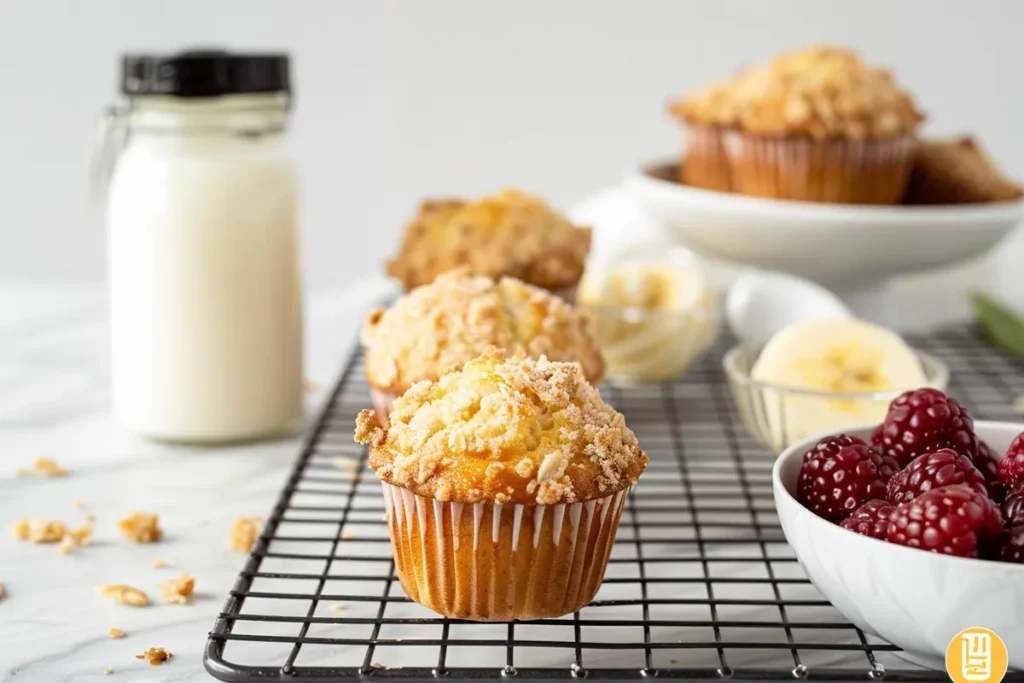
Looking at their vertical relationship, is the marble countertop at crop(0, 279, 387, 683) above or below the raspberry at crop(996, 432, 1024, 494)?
below

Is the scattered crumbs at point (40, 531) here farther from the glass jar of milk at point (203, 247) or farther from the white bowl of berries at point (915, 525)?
the white bowl of berries at point (915, 525)

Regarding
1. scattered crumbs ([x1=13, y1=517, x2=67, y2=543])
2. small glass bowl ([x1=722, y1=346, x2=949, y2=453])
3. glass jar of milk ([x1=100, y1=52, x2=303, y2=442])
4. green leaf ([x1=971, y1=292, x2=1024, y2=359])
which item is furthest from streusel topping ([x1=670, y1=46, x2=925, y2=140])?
scattered crumbs ([x1=13, y1=517, x2=67, y2=543])

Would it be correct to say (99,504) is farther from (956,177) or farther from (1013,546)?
(956,177)

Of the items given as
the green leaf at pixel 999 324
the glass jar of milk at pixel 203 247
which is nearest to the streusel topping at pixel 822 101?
the green leaf at pixel 999 324

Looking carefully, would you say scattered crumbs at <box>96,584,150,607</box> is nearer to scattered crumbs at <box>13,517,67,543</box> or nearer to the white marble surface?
the white marble surface

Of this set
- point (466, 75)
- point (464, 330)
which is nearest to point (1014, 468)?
point (464, 330)

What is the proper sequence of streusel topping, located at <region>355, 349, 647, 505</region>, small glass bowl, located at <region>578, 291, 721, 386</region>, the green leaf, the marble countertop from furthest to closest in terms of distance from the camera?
the green leaf, small glass bowl, located at <region>578, 291, 721, 386</region>, the marble countertop, streusel topping, located at <region>355, 349, 647, 505</region>

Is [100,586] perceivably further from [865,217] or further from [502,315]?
[865,217]
